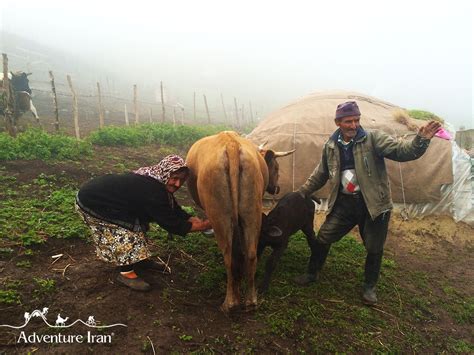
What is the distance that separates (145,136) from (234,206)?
32.6 ft

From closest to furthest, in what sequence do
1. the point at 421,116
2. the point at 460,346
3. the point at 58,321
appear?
the point at 58,321 → the point at 460,346 → the point at 421,116

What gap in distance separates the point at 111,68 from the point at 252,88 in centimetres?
2575

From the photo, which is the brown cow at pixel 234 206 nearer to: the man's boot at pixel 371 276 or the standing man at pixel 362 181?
the standing man at pixel 362 181

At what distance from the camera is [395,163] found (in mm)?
7535

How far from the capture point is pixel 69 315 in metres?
3.50

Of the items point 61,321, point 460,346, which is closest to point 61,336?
point 61,321

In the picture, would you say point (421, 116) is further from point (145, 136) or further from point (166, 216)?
point (145, 136)

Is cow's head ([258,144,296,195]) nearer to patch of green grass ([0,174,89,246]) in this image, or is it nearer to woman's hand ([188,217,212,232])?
woman's hand ([188,217,212,232])

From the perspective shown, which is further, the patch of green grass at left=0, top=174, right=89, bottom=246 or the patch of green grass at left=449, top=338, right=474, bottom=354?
the patch of green grass at left=0, top=174, right=89, bottom=246

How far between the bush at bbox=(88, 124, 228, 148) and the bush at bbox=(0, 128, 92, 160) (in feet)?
5.73

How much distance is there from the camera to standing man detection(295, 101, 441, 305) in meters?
4.05

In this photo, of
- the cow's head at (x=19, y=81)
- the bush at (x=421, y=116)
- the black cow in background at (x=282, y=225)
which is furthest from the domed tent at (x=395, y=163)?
the cow's head at (x=19, y=81)

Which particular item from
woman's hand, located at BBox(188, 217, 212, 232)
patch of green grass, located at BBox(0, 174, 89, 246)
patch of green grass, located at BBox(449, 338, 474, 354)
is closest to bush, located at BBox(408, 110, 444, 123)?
patch of green grass, located at BBox(449, 338, 474, 354)

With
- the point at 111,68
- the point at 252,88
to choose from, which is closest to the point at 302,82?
A: the point at 252,88
